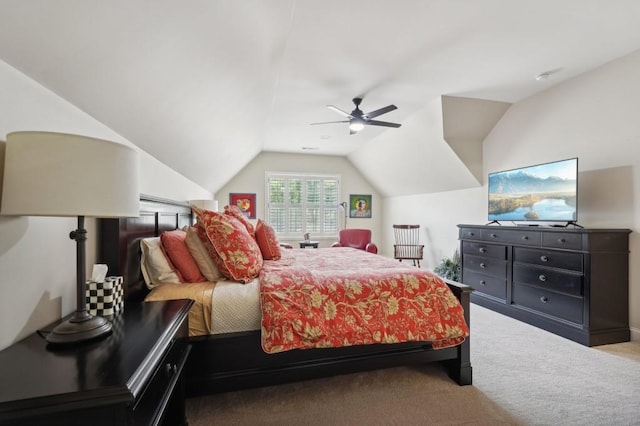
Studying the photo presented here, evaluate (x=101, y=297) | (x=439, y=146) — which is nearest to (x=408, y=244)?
(x=439, y=146)

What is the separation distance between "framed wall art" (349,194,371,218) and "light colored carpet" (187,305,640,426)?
5014mm

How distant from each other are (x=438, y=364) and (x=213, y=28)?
271cm

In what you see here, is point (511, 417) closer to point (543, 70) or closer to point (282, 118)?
point (543, 70)

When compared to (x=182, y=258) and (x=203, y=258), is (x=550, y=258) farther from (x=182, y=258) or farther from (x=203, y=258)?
(x=182, y=258)

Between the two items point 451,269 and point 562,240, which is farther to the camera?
point 451,269

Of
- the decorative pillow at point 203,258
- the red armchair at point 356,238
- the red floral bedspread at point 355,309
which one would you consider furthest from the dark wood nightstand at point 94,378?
the red armchair at point 356,238

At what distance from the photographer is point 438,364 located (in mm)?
2264

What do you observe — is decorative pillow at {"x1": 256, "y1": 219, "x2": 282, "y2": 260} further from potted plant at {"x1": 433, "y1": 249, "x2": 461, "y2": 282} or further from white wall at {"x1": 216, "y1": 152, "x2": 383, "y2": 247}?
white wall at {"x1": 216, "y1": 152, "x2": 383, "y2": 247}

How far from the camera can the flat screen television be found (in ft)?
9.93

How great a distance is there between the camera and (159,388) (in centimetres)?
108

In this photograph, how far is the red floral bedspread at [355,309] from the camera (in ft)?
5.61

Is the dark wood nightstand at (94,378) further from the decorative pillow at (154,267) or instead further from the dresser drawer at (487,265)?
the dresser drawer at (487,265)

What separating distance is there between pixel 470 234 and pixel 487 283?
2.13 ft

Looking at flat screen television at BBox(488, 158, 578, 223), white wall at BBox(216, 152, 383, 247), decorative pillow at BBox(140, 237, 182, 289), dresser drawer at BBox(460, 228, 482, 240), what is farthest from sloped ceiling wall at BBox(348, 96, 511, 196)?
decorative pillow at BBox(140, 237, 182, 289)
